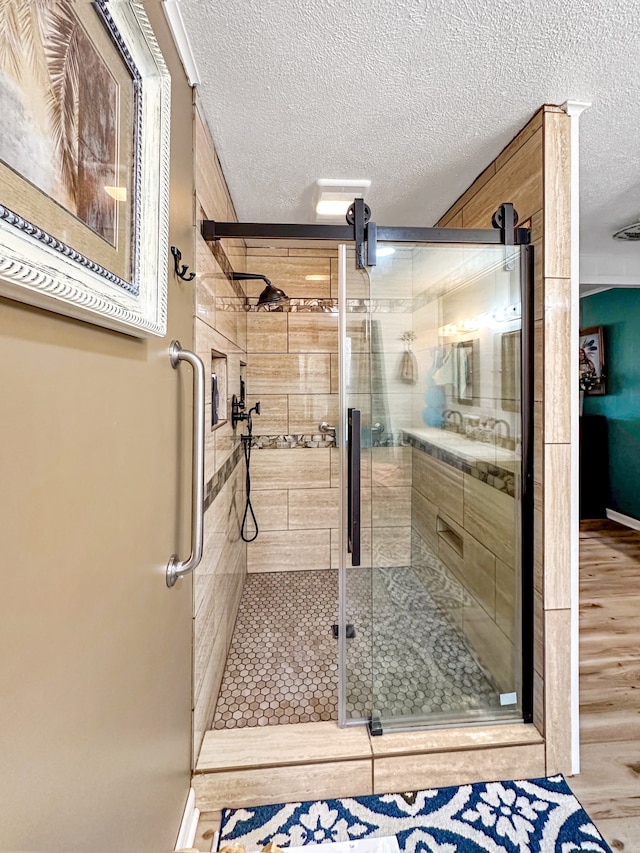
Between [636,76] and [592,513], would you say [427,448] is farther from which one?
[592,513]

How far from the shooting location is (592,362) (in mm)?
4305

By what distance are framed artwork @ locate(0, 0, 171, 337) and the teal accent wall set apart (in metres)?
4.63

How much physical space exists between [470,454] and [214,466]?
46.0 inches

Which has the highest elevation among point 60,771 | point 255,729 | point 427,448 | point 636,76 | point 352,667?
point 636,76

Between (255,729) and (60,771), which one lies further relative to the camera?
(255,729)

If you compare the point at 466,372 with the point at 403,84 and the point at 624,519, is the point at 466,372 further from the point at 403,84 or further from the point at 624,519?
the point at 624,519

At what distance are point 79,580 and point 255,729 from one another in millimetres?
1225

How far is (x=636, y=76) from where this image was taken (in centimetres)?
124

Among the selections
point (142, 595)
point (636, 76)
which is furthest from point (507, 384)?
point (142, 595)

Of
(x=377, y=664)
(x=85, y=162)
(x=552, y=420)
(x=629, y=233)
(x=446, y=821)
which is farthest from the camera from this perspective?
(x=629, y=233)

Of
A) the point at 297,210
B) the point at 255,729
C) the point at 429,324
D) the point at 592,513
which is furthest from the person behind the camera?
the point at 592,513

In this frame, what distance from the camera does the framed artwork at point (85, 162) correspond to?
1.47ft

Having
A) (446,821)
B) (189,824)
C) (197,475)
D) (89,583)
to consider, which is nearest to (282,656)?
(189,824)

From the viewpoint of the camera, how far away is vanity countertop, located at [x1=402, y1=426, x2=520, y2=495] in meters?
1.58
